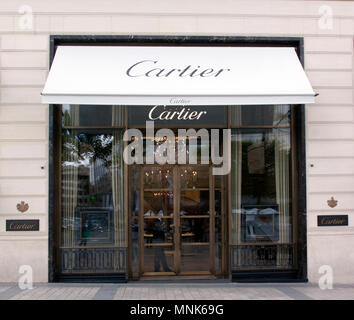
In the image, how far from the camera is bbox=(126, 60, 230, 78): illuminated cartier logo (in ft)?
24.5

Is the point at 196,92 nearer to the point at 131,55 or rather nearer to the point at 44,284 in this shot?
the point at 131,55

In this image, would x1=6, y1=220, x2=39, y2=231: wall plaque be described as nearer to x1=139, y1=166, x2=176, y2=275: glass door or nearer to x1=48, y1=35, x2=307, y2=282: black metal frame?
x1=48, y1=35, x2=307, y2=282: black metal frame

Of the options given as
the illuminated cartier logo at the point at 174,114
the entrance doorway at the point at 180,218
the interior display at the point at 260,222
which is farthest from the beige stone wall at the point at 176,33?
the entrance doorway at the point at 180,218

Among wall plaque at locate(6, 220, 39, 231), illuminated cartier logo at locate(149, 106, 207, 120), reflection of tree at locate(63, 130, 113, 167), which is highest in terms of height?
illuminated cartier logo at locate(149, 106, 207, 120)

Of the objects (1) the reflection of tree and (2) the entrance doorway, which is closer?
(1) the reflection of tree

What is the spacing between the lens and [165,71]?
754 cm

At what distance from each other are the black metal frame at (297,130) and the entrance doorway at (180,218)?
2.49 ft

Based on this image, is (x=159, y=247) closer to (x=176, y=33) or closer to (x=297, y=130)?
(x=297, y=130)

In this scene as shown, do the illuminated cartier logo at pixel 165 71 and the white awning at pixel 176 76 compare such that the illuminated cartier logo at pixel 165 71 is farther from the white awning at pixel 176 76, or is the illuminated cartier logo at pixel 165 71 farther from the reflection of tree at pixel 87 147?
the reflection of tree at pixel 87 147

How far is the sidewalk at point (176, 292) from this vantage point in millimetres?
6773

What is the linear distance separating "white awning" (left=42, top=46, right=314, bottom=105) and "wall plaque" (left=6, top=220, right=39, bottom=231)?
8.03 ft

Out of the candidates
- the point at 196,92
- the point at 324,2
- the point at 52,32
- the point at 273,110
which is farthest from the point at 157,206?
the point at 324,2

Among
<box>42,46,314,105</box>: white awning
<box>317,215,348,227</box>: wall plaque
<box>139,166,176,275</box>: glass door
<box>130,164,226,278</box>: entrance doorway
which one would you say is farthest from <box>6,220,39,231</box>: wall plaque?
<box>317,215,348,227</box>: wall plaque

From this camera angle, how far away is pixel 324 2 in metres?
8.22
